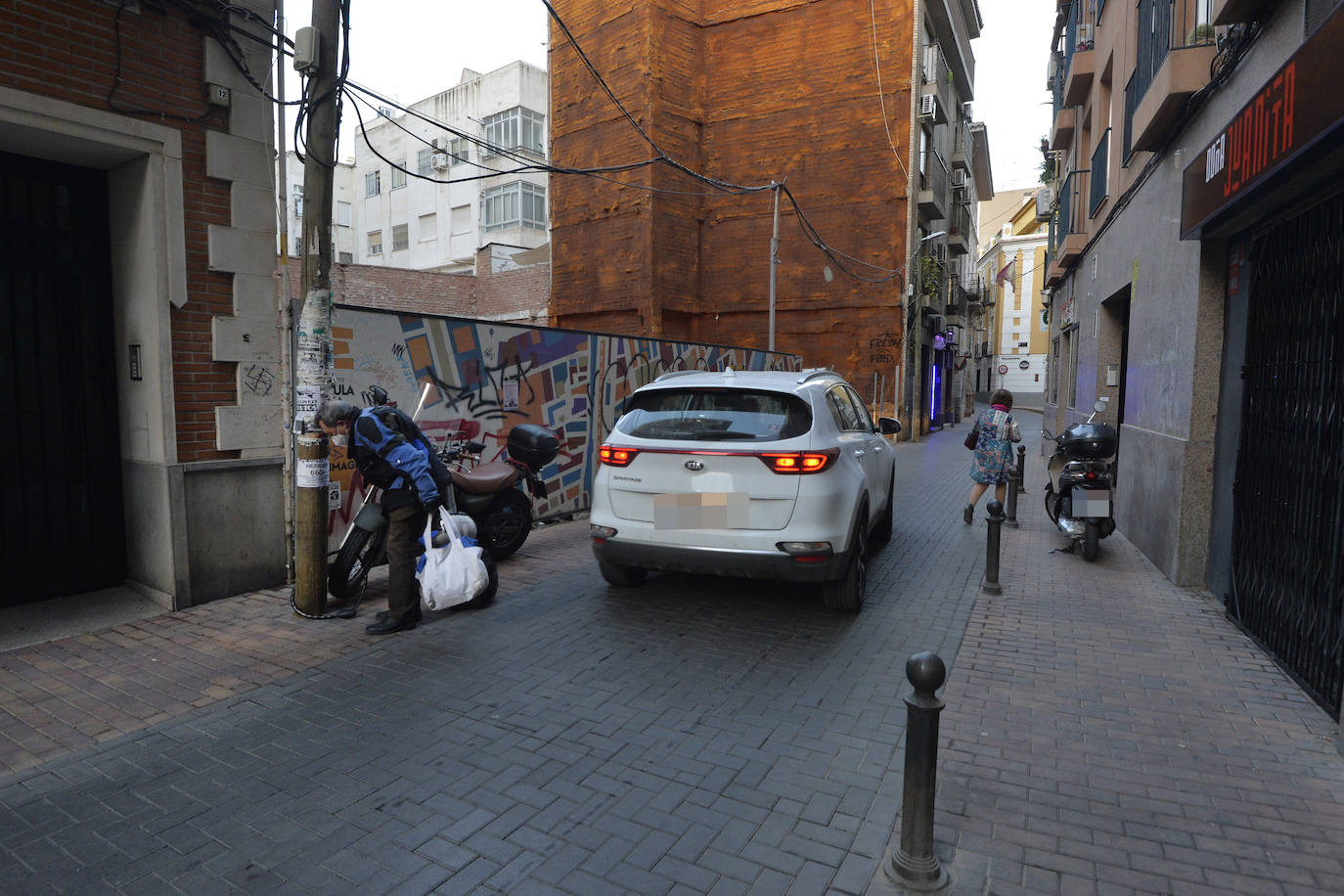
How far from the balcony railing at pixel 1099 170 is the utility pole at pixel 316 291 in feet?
36.7

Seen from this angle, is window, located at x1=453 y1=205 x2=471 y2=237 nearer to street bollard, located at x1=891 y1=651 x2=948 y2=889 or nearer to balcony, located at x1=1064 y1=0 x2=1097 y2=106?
balcony, located at x1=1064 y1=0 x2=1097 y2=106

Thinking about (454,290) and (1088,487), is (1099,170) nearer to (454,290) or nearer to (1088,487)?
(1088,487)

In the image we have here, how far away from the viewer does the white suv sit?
523 centimetres

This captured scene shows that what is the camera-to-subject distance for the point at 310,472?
5.52 metres

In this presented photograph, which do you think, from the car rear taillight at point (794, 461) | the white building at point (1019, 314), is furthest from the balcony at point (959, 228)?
the car rear taillight at point (794, 461)

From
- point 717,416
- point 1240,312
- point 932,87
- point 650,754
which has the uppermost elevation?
point 932,87

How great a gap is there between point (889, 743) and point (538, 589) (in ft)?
11.5

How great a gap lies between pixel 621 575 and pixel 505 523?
67.5 inches

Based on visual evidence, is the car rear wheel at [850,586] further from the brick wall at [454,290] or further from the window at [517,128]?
the window at [517,128]

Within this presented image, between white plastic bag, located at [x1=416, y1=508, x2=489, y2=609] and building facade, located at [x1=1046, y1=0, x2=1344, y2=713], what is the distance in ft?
16.8

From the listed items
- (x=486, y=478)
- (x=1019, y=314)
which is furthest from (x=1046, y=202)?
(x=1019, y=314)

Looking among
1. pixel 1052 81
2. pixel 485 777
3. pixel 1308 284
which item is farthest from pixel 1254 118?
pixel 1052 81

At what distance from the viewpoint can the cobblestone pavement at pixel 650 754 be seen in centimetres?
283

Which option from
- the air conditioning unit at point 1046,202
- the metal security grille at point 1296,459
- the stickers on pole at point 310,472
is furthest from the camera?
the air conditioning unit at point 1046,202
